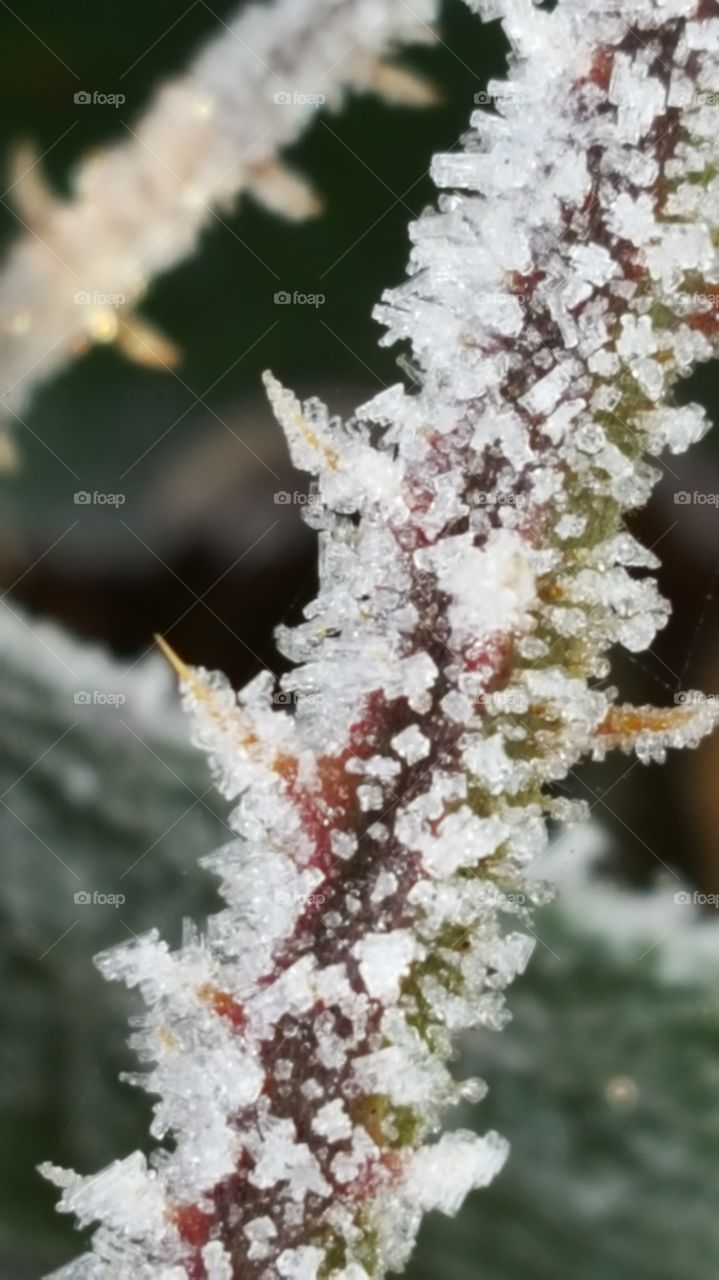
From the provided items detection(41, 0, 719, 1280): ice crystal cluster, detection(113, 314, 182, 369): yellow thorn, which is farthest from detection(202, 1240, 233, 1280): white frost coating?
detection(113, 314, 182, 369): yellow thorn

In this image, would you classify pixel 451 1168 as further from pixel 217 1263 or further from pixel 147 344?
pixel 147 344

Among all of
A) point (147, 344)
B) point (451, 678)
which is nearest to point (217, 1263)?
point (451, 678)

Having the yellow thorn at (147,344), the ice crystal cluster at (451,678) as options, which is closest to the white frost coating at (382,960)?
the ice crystal cluster at (451,678)

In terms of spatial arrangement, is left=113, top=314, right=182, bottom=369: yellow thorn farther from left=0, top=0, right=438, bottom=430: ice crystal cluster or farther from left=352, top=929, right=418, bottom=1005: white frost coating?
left=352, top=929, right=418, bottom=1005: white frost coating

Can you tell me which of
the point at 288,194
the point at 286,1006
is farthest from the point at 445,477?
the point at 288,194

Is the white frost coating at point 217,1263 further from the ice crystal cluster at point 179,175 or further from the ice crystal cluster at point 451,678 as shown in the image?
the ice crystal cluster at point 179,175

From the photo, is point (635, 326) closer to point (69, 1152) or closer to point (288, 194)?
point (288, 194)
